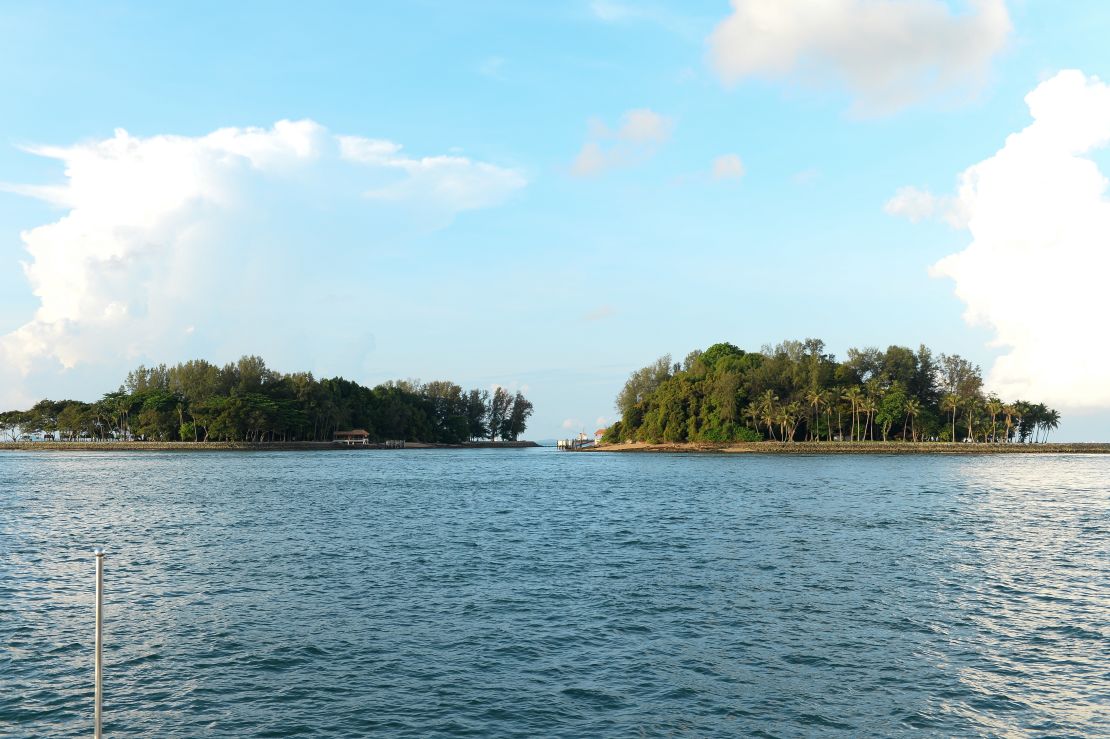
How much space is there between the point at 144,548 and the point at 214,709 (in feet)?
86.0

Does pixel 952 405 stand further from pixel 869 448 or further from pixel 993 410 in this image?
pixel 869 448

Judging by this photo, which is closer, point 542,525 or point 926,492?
point 542,525

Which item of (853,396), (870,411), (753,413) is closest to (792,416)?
(753,413)

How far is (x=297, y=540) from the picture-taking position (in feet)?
140

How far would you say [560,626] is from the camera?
23.9 metres

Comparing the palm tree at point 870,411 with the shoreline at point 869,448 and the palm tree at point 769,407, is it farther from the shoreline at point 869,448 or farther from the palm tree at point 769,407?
the palm tree at point 769,407

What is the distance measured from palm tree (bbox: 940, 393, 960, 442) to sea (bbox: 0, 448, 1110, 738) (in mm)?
151135

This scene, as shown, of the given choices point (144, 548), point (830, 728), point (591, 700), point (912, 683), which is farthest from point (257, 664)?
point (144, 548)

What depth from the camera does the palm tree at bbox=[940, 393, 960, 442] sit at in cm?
19038

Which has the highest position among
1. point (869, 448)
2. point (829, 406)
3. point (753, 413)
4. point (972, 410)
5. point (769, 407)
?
point (829, 406)

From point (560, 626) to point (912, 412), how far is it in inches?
7400

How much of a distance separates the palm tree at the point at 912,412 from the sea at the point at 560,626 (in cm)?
14428

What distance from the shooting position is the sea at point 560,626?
16.7 m

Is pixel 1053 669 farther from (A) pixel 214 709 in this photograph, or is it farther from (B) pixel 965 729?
(A) pixel 214 709
